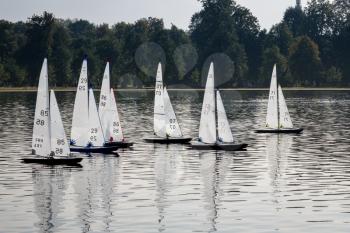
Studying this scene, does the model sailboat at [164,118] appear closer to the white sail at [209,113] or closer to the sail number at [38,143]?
the white sail at [209,113]

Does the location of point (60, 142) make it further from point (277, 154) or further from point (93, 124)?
point (277, 154)

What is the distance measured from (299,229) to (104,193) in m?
15.4

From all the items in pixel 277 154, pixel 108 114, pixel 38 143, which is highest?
pixel 108 114

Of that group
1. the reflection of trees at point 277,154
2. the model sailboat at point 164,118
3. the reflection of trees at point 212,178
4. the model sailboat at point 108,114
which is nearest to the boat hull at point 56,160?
the reflection of trees at point 212,178

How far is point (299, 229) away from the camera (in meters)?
43.0

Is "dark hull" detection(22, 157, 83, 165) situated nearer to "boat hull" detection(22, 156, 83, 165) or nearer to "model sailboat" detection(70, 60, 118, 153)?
"boat hull" detection(22, 156, 83, 165)

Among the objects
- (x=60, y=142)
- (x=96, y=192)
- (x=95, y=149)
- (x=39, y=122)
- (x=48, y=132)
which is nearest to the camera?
(x=96, y=192)

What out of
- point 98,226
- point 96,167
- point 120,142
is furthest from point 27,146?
point 98,226

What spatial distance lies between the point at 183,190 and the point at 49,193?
8.64 metres

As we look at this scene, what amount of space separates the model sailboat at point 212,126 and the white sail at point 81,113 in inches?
464

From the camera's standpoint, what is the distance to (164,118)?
85.4m

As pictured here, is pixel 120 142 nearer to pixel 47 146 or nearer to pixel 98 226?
pixel 47 146

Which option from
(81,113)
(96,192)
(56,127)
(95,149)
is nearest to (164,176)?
(56,127)

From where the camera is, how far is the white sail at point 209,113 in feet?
255
